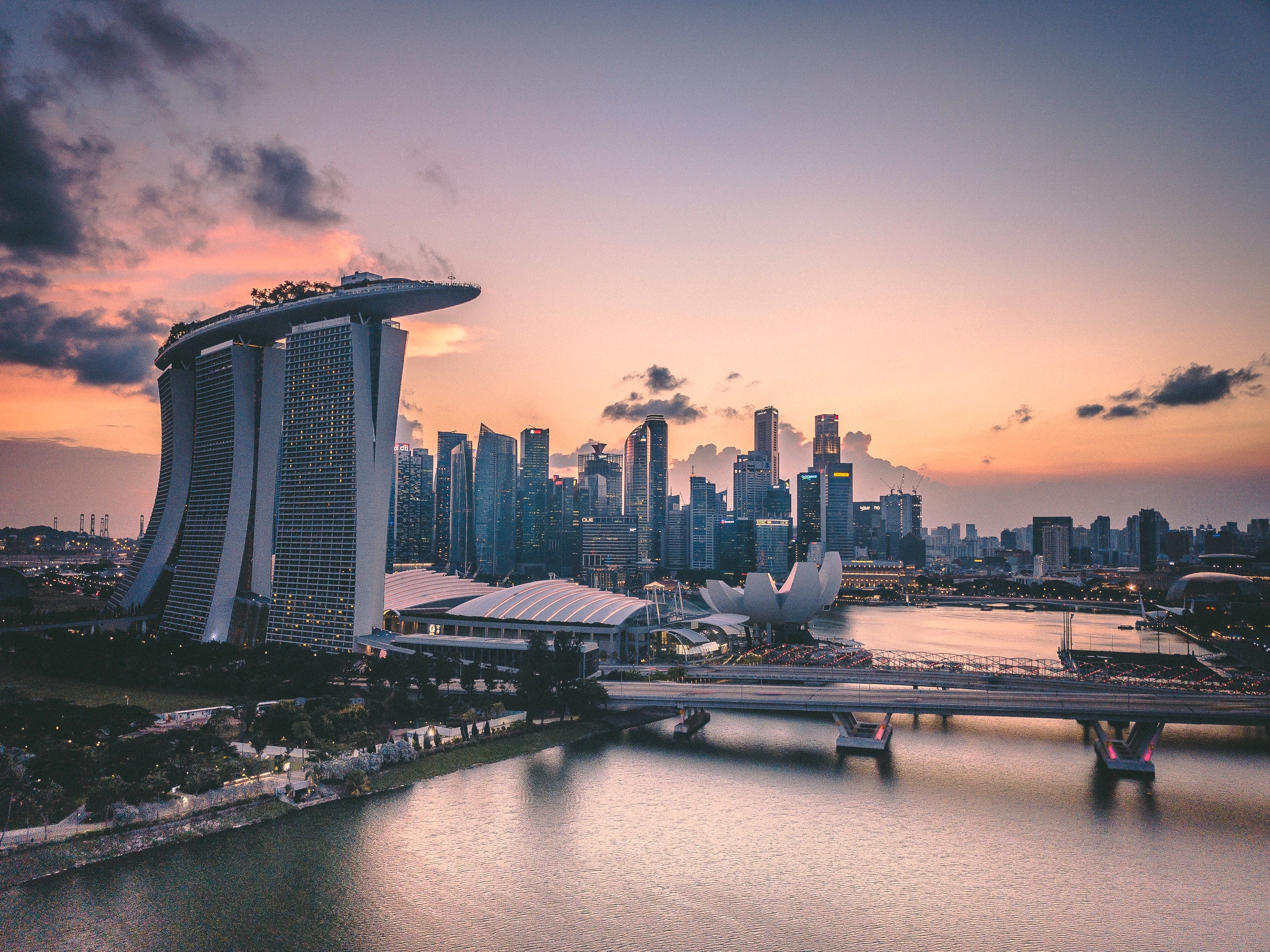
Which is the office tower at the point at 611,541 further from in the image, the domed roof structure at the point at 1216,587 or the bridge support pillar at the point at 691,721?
the bridge support pillar at the point at 691,721

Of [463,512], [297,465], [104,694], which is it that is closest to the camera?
[104,694]

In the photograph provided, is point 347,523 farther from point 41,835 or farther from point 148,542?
point 41,835

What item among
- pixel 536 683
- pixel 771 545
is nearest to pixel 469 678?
pixel 536 683

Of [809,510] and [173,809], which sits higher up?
[809,510]

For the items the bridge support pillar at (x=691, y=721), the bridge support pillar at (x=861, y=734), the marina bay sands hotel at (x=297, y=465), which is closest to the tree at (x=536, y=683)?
the bridge support pillar at (x=691, y=721)

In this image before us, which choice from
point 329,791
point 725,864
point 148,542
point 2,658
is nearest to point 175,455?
point 148,542

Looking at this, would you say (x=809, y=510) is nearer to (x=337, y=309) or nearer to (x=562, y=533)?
(x=562, y=533)

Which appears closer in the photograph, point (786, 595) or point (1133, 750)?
point (1133, 750)

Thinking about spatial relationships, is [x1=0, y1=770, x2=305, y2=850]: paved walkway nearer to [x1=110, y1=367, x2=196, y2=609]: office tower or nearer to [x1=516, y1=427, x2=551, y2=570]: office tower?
[x1=110, y1=367, x2=196, y2=609]: office tower
